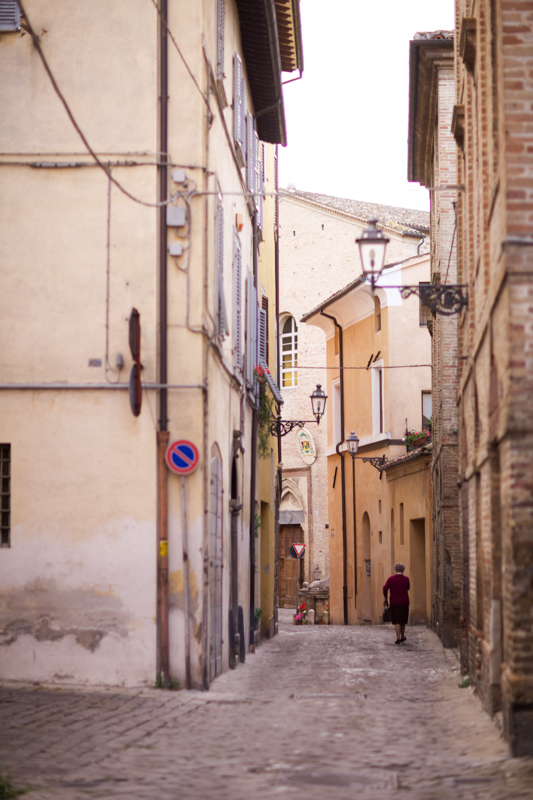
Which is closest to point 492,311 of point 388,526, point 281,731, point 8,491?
point 281,731

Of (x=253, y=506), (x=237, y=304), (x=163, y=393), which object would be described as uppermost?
(x=237, y=304)

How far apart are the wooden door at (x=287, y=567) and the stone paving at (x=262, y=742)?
31.3m

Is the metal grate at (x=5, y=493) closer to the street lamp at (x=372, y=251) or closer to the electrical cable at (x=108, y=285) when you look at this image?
the electrical cable at (x=108, y=285)

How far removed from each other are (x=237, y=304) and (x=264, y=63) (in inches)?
183

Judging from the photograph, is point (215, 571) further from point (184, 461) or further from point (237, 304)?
point (237, 304)

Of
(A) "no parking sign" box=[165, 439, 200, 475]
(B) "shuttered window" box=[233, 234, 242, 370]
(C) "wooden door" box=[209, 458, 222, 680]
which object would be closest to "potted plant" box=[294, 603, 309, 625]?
(B) "shuttered window" box=[233, 234, 242, 370]

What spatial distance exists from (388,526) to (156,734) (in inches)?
852

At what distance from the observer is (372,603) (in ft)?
105

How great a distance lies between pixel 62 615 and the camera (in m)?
11.3

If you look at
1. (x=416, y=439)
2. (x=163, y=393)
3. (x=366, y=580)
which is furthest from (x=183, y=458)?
(x=366, y=580)

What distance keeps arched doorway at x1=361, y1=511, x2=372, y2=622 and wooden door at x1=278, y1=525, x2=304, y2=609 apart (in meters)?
11.2

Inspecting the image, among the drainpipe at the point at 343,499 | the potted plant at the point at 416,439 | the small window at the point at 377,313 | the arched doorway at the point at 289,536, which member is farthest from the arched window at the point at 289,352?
the potted plant at the point at 416,439

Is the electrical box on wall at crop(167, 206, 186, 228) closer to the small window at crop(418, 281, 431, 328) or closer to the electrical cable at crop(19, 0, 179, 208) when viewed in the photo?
the electrical cable at crop(19, 0, 179, 208)

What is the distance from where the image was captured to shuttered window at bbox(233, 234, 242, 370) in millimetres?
15125
